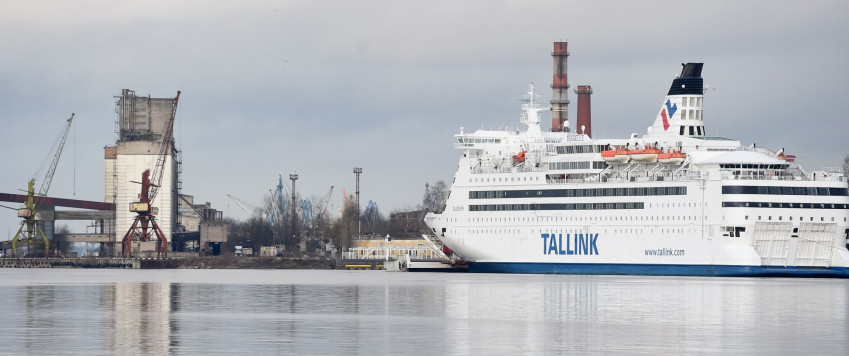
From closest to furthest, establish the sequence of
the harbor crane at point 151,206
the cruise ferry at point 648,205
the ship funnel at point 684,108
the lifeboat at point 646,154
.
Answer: the cruise ferry at point 648,205, the lifeboat at point 646,154, the ship funnel at point 684,108, the harbor crane at point 151,206

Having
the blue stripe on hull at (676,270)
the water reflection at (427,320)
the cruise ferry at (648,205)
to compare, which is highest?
the cruise ferry at (648,205)

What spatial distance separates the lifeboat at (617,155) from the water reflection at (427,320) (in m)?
23.9

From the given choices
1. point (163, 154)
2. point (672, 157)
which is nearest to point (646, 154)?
point (672, 157)

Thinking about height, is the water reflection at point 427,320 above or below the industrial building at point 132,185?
below

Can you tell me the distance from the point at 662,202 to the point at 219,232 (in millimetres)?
87931

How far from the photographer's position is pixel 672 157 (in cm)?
9619

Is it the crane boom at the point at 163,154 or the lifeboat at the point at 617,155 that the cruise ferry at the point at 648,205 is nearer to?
the lifeboat at the point at 617,155

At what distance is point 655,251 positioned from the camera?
312ft

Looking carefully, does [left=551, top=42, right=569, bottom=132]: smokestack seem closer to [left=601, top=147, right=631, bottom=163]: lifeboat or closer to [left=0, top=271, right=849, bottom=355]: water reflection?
[left=601, top=147, right=631, bottom=163]: lifeboat

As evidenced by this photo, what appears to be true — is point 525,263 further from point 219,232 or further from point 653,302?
point 219,232

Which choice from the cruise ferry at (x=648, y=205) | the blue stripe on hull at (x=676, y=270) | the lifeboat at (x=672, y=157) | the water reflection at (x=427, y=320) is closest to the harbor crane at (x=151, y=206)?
the cruise ferry at (x=648, y=205)

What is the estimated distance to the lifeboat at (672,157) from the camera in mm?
95812

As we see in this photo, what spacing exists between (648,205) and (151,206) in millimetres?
87771

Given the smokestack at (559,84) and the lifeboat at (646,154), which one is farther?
the smokestack at (559,84)
